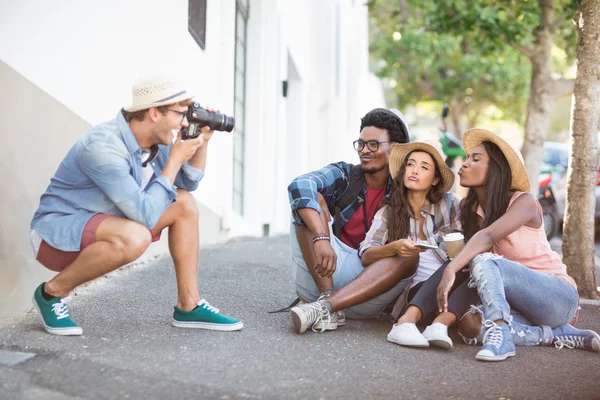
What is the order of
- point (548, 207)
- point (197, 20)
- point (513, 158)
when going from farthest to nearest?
1. point (548, 207)
2. point (197, 20)
3. point (513, 158)

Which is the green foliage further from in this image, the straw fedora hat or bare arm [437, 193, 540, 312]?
the straw fedora hat

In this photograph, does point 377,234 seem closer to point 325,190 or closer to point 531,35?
point 325,190

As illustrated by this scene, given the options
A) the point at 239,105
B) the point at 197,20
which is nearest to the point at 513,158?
the point at 197,20

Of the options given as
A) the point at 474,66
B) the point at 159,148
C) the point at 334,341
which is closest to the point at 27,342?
the point at 159,148

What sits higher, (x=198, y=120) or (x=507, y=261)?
(x=198, y=120)

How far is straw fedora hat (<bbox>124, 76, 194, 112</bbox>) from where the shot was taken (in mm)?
4039

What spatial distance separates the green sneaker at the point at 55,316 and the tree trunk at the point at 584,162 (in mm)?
3808

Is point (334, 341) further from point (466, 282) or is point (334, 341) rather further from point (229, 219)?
point (229, 219)

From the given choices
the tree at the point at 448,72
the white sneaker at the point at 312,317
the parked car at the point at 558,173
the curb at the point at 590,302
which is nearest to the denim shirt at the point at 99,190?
the white sneaker at the point at 312,317

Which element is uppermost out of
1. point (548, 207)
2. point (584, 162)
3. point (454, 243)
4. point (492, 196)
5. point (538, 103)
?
point (538, 103)

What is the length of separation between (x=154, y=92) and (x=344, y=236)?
5.39 ft

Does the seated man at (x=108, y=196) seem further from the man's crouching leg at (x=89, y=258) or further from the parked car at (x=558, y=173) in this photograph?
the parked car at (x=558, y=173)

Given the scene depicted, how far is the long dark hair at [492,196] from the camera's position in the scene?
183 inches

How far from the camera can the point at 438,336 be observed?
4.30 metres
